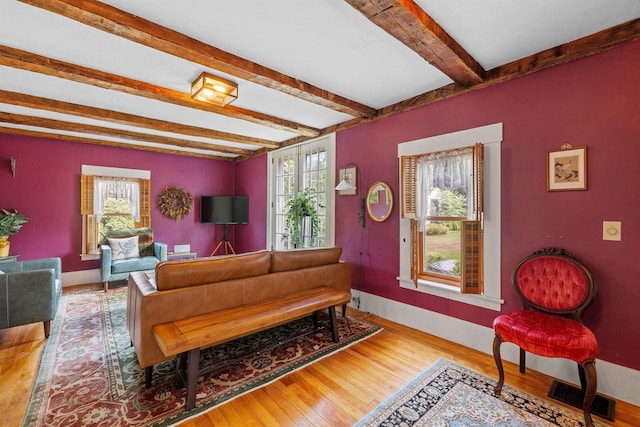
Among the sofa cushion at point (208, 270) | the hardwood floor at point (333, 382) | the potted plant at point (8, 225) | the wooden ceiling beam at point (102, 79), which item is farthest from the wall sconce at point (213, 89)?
the potted plant at point (8, 225)

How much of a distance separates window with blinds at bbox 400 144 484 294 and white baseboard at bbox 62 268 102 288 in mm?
5318

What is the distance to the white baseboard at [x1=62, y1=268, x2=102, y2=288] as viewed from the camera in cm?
473

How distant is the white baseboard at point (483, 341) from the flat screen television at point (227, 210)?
3.18 metres

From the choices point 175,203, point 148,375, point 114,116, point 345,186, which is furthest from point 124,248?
point 345,186

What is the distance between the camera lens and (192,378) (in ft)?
6.23

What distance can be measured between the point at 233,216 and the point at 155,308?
409 centimetres

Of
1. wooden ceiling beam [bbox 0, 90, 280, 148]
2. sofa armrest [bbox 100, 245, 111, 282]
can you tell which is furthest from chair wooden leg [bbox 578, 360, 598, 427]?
sofa armrest [bbox 100, 245, 111, 282]

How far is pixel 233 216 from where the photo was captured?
6031 mm

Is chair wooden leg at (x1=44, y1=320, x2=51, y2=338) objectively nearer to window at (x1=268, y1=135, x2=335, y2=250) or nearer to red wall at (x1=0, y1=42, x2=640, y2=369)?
window at (x1=268, y1=135, x2=335, y2=250)

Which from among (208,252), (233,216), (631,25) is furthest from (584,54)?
(208,252)

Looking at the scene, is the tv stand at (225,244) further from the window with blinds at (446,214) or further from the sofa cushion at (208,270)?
the window with blinds at (446,214)

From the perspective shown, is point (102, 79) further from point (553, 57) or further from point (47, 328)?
point (553, 57)

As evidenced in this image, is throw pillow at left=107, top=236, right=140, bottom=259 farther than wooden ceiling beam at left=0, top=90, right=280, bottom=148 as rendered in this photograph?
Yes

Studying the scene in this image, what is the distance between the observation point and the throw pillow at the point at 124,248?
185 inches
